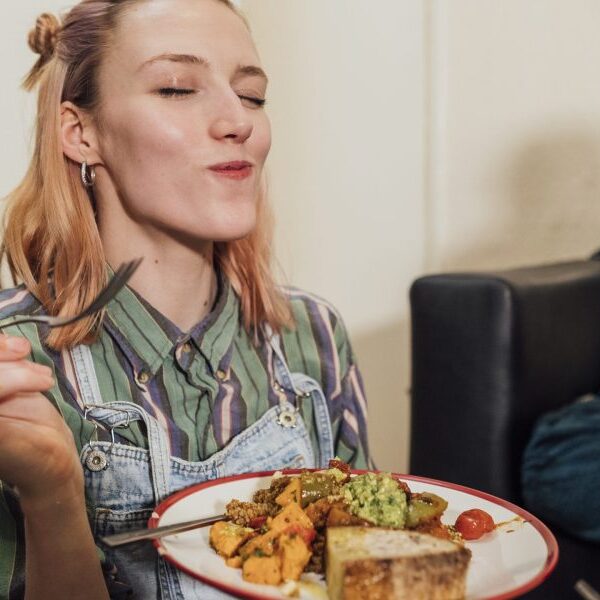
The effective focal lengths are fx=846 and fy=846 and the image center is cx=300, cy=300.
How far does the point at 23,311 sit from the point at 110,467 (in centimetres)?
26

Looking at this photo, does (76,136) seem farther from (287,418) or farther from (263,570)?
(263,570)

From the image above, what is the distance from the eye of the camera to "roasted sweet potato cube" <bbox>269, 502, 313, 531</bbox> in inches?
31.2

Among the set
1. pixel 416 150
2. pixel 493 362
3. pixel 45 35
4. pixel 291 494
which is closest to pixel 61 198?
pixel 45 35


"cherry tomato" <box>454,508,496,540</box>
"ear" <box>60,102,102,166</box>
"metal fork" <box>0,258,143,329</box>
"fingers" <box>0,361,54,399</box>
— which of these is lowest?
"cherry tomato" <box>454,508,496,540</box>

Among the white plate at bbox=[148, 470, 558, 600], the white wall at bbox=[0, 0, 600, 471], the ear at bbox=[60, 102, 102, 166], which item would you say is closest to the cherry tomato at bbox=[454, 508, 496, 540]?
the white plate at bbox=[148, 470, 558, 600]

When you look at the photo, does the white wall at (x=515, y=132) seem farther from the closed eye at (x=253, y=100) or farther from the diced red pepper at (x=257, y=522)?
the diced red pepper at (x=257, y=522)

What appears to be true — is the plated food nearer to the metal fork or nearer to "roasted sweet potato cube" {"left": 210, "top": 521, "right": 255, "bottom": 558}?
"roasted sweet potato cube" {"left": 210, "top": 521, "right": 255, "bottom": 558}

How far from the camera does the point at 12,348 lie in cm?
80

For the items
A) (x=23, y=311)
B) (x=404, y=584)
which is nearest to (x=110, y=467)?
(x=23, y=311)

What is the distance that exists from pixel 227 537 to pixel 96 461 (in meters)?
0.39

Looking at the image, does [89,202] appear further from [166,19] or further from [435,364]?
[435,364]

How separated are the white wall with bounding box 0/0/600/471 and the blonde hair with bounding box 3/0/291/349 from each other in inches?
45.8

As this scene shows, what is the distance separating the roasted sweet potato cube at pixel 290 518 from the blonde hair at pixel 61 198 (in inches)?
19.3

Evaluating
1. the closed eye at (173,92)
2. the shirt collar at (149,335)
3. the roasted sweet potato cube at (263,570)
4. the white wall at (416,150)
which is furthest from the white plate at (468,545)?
the white wall at (416,150)
